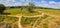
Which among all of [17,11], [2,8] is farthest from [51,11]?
[2,8]

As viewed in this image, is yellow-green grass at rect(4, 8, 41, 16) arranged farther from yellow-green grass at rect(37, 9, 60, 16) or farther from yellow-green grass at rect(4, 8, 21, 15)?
yellow-green grass at rect(37, 9, 60, 16)

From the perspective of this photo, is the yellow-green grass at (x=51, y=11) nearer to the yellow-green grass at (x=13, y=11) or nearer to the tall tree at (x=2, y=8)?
the yellow-green grass at (x=13, y=11)

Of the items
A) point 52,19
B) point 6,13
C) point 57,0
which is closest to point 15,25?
point 6,13

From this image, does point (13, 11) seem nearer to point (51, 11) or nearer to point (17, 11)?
point (17, 11)

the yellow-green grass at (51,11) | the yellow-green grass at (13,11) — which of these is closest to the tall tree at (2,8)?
the yellow-green grass at (13,11)

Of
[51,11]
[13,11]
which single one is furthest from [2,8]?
[51,11]

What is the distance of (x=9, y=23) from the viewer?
139 inches

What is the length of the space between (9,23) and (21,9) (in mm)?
458

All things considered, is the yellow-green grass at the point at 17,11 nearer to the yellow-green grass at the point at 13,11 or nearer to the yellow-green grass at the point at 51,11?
the yellow-green grass at the point at 13,11

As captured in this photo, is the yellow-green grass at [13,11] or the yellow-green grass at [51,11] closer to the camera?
the yellow-green grass at [51,11]

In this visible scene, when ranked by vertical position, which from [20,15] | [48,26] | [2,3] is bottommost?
[48,26]

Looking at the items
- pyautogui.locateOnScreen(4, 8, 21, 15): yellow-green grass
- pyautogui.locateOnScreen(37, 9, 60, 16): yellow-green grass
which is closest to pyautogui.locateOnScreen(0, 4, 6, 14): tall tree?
pyautogui.locateOnScreen(4, 8, 21, 15): yellow-green grass

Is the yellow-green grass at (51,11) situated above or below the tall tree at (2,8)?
below

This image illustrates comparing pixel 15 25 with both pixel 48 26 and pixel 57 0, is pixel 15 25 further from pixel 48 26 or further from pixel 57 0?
pixel 57 0
